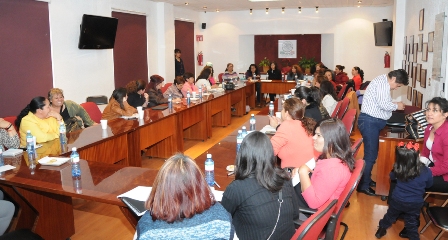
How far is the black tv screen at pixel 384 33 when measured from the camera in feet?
31.3

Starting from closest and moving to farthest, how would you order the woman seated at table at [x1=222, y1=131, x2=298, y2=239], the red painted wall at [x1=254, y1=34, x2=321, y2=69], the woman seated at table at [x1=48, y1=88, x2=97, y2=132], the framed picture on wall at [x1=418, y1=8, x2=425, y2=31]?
1. the woman seated at table at [x1=222, y1=131, x2=298, y2=239]
2. the woman seated at table at [x1=48, y1=88, x2=97, y2=132]
3. the framed picture on wall at [x1=418, y1=8, x2=425, y2=31]
4. the red painted wall at [x1=254, y1=34, x2=321, y2=69]

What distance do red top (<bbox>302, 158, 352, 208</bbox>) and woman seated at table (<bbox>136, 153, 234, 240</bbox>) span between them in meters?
0.98

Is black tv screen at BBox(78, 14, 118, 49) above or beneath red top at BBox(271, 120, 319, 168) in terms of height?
above

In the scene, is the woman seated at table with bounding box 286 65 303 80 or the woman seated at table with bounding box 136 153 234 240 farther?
the woman seated at table with bounding box 286 65 303 80

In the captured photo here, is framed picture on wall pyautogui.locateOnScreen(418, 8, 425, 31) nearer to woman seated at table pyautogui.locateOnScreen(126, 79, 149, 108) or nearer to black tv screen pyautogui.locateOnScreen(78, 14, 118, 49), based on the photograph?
woman seated at table pyautogui.locateOnScreen(126, 79, 149, 108)

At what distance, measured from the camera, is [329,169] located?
2.52m

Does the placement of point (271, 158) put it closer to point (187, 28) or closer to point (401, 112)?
point (401, 112)

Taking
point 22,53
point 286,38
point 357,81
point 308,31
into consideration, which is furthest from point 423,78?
point 286,38

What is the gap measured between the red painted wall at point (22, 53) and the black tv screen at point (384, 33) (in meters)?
7.39

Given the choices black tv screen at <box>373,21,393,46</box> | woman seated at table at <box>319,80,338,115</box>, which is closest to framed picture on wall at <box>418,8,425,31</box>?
woman seated at table at <box>319,80,338,115</box>

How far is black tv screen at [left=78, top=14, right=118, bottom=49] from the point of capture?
7152 millimetres

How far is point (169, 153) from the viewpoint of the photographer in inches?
233

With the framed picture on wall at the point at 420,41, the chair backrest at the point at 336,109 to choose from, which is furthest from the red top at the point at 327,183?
the framed picture on wall at the point at 420,41

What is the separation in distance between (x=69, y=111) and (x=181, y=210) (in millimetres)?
3734
